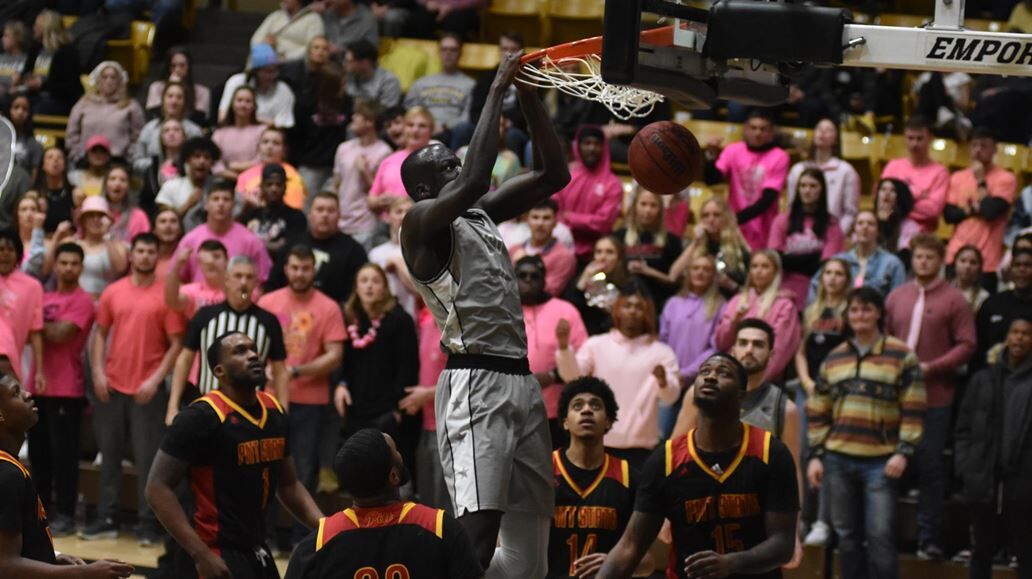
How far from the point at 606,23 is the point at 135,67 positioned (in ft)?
36.1

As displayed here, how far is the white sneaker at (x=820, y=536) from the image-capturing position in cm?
983

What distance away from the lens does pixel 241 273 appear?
10.1 m

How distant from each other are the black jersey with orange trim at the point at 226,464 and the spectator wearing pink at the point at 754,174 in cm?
499

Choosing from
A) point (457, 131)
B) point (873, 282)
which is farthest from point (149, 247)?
point (873, 282)

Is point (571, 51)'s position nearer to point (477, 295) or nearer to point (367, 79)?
point (477, 295)

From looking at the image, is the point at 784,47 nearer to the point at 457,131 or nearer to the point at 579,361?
the point at 579,361

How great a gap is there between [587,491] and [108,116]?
7335 millimetres

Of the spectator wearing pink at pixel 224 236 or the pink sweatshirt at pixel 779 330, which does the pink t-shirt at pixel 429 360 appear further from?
the pink sweatshirt at pixel 779 330

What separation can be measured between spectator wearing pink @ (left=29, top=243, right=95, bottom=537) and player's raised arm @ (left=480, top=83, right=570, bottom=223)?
530cm

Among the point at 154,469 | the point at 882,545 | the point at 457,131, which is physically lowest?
the point at 882,545

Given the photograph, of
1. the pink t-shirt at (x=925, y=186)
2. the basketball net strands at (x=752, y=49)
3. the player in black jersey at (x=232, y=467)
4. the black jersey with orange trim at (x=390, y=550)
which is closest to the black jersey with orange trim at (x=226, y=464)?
the player in black jersey at (x=232, y=467)

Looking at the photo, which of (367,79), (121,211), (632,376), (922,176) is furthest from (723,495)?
(367,79)

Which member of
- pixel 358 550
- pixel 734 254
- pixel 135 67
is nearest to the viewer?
pixel 358 550

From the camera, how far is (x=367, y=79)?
1364 centimetres
